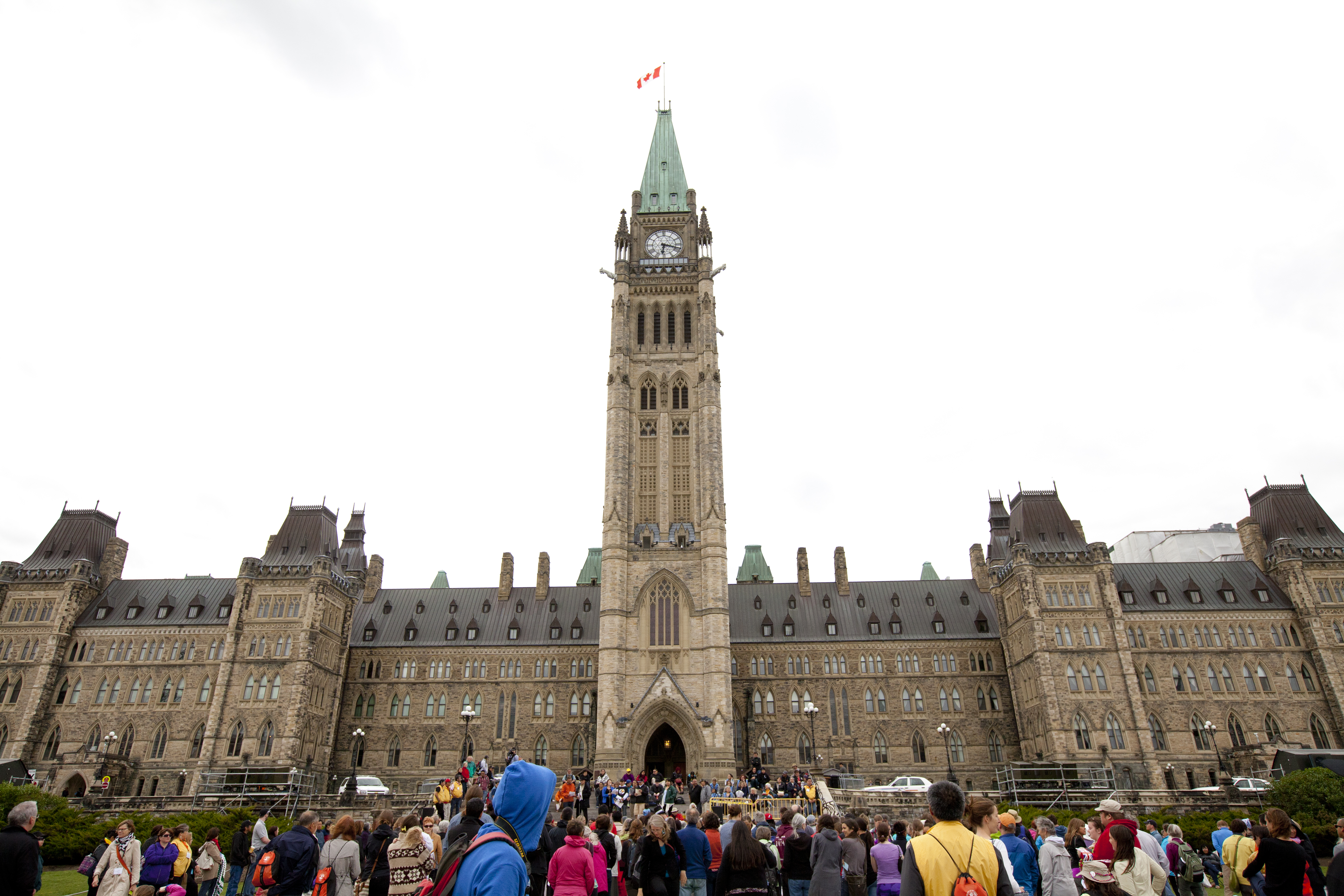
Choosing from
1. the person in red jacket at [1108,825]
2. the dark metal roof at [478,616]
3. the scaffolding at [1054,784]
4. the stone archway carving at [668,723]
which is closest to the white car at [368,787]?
the stone archway carving at [668,723]

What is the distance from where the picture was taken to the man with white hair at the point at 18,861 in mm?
8695

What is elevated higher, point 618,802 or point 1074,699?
point 1074,699

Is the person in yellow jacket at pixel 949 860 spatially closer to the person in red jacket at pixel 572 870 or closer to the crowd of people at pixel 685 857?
the crowd of people at pixel 685 857

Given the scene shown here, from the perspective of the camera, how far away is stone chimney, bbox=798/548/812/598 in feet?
213

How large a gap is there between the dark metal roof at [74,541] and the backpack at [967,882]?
67.5 m

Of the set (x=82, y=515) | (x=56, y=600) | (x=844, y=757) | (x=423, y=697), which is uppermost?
(x=82, y=515)

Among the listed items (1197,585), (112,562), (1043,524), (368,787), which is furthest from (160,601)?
(1197,585)

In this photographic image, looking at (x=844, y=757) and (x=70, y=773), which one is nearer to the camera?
(x=70, y=773)

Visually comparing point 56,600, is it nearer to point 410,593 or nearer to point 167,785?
point 167,785

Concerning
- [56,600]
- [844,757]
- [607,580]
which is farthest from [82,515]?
[844,757]

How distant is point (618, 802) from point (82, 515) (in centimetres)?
5178

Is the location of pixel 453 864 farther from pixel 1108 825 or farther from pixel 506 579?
pixel 506 579

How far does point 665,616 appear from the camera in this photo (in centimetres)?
5188

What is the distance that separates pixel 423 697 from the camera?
193ft
